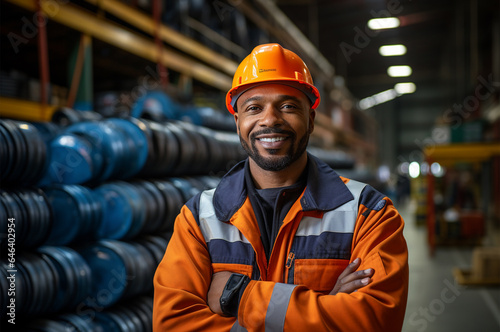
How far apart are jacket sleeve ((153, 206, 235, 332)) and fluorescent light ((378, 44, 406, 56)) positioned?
1865 cm

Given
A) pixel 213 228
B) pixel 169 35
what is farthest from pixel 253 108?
pixel 169 35

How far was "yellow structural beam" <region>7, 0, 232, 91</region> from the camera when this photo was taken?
4.23m

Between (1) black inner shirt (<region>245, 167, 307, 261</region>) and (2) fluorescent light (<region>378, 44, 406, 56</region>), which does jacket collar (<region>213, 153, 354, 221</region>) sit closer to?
(1) black inner shirt (<region>245, 167, 307, 261</region>)

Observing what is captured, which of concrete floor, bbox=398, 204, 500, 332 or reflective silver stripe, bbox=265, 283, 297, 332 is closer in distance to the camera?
reflective silver stripe, bbox=265, 283, 297, 332

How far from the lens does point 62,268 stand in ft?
10.1

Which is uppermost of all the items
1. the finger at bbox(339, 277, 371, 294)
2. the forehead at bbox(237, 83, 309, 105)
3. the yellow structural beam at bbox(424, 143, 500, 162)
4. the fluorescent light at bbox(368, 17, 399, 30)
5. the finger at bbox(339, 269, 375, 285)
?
the fluorescent light at bbox(368, 17, 399, 30)

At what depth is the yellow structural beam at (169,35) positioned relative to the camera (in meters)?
5.07

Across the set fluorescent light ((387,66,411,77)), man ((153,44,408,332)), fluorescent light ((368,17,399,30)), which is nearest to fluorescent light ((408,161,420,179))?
fluorescent light ((387,66,411,77))

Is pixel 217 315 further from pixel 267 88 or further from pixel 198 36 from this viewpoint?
pixel 198 36

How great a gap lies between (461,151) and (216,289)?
947 centimetres

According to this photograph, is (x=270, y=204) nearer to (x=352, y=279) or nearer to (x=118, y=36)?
(x=352, y=279)

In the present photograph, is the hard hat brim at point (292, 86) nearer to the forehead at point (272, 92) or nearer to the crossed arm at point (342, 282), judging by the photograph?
the forehead at point (272, 92)

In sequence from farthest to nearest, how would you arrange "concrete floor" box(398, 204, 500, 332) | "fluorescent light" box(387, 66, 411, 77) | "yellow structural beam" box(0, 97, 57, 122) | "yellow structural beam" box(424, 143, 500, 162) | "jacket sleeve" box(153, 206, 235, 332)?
"fluorescent light" box(387, 66, 411, 77) → "yellow structural beam" box(424, 143, 500, 162) → "concrete floor" box(398, 204, 500, 332) → "yellow structural beam" box(0, 97, 57, 122) → "jacket sleeve" box(153, 206, 235, 332)

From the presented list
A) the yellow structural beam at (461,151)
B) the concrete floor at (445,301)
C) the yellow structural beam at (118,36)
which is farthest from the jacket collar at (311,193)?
the yellow structural beam at (461,151)
